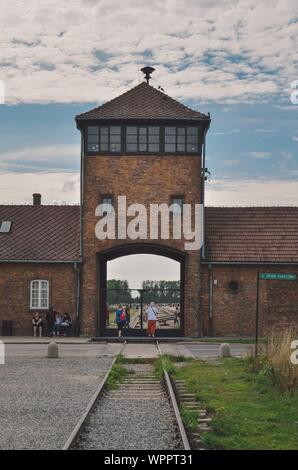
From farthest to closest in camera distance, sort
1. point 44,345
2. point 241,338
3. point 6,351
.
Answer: point 241,338, point 44,345, point 6,351

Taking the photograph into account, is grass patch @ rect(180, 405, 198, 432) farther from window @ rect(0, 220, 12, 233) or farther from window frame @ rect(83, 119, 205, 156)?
window @ rect(0, 220, 12, 233)

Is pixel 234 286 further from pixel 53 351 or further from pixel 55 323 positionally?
pixel 53 351

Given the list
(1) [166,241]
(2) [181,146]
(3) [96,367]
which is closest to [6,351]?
(3) [96,367]

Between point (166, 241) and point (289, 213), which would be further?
point (289, 213)

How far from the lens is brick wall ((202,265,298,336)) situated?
1302 inches

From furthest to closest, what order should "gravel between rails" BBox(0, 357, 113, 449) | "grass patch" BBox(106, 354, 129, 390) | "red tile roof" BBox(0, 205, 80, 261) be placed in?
"red tile roof" BBox(0, 205, 80, 261), "grass patch" BBox(106, 354, 129, 390), "gravel between rails" BBox(0, 357, 113, 449)

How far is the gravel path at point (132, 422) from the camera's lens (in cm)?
1012

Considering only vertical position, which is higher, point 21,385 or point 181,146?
point 181,146

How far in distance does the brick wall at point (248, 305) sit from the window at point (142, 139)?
6362 mm

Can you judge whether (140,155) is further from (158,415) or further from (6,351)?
(158,415)

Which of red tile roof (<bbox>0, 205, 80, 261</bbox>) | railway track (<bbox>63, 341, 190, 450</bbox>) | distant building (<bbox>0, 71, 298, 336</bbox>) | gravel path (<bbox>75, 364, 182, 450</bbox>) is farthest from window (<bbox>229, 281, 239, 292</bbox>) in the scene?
gravel path (<bbox>75, 364, 182, 450</bbox>)

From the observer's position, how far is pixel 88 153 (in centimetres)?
3366

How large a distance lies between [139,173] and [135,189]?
0.72 metres

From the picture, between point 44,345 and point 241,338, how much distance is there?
833 centimetres
